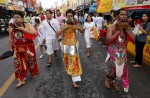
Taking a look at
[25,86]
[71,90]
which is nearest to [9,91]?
[25,86]

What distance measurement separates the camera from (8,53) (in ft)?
17.4

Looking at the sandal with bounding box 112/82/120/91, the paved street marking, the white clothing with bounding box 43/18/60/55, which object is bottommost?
the paved street marking

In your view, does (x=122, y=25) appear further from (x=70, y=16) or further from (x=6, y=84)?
(x=6, y=84)

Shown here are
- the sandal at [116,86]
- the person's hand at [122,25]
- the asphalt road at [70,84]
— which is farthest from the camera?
the sandal at [116,86]

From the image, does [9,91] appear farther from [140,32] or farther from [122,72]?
[140,32]

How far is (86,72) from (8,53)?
7.92 feet

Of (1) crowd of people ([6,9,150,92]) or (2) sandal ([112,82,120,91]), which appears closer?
(1) crowd of people ([6,9,150,92])

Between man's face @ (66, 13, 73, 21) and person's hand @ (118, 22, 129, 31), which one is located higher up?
man's face @ (66, 13, 73, 21)

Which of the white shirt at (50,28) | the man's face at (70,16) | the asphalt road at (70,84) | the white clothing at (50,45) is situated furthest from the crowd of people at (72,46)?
the white shirt at (50,28)

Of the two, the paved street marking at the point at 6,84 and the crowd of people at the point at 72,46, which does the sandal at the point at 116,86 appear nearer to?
the crowd of people at the point at 72,46

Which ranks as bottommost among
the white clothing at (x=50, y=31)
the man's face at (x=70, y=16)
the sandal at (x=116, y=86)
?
the sandal at (x=116, y=86)

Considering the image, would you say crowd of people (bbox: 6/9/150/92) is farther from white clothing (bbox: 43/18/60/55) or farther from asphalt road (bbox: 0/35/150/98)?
white clothing (bbox: 43/18/60/55)

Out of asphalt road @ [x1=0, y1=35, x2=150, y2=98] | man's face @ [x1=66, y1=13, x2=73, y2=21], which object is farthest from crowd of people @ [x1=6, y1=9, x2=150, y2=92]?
asphalt road @ [x1=0, y1=35, x2=150, y2=98]

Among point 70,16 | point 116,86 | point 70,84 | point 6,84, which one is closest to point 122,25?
point 70,16
